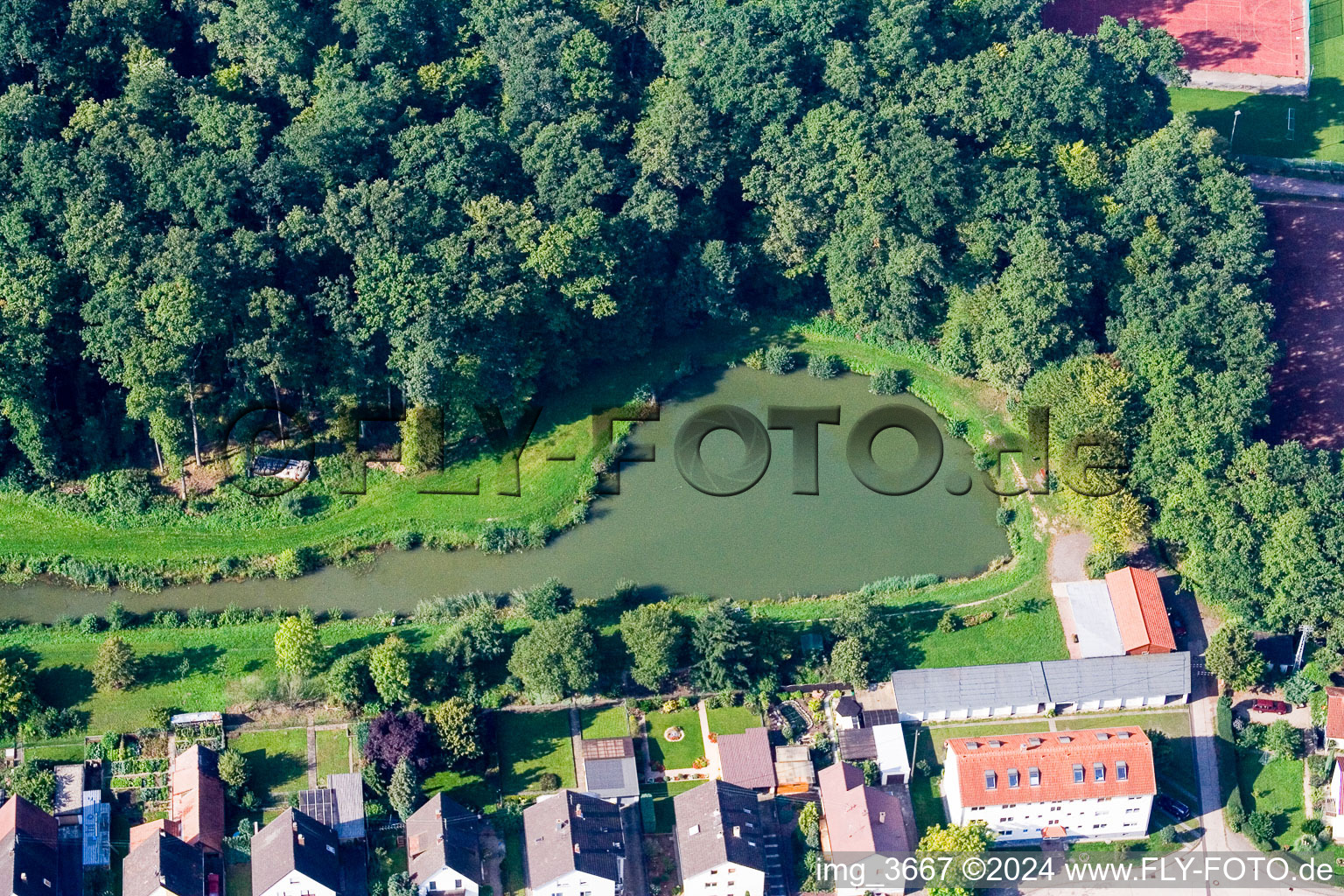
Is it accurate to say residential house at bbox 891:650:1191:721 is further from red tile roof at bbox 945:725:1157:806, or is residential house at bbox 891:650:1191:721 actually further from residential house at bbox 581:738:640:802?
residential house at bbox 581:738:640:802

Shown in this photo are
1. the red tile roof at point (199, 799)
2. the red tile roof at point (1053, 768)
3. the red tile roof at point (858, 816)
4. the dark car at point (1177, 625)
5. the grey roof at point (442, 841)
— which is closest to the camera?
the grey roof at point (442, 841)

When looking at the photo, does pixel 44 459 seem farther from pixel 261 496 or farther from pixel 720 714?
pixel 720 714

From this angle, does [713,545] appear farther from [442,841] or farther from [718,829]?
[442,841]

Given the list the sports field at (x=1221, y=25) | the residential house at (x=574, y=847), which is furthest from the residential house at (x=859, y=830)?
the sports field at (x=1221, y=25)

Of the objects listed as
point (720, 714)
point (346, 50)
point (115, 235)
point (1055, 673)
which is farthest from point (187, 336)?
point (1055, 673)

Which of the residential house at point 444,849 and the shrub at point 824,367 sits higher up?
the shrub at point 824,367

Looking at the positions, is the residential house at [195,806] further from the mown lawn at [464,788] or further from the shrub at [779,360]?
the shrub at [779,360]
